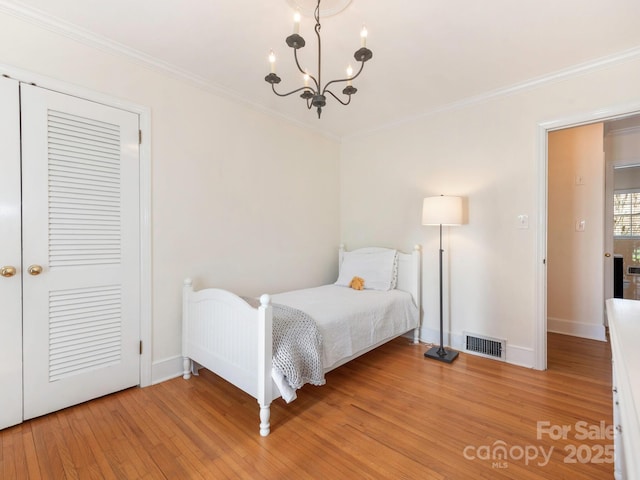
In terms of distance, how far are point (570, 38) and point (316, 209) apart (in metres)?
2.52

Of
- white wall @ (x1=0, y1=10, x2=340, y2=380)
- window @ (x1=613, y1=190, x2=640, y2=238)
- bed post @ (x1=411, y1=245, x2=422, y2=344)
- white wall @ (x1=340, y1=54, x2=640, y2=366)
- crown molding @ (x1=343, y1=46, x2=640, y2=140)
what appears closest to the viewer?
white wall @ (x1=0, y1=10, x2=340, y2=380)

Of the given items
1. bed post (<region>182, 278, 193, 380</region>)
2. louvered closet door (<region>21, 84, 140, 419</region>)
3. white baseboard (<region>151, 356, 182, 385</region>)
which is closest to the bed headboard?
bed post (<region>182, 278, 193, 380</region>)

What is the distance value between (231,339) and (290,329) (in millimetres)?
394

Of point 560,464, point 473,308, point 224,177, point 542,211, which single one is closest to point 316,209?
point 224,177

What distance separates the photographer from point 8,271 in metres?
1.76

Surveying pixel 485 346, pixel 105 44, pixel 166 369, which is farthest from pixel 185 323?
pixel 485 346

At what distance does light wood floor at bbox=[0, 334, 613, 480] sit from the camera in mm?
1506

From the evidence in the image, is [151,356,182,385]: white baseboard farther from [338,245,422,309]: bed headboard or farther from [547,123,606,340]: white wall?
[547,123,606,340]: white wall

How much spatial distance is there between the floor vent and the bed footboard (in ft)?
6.74

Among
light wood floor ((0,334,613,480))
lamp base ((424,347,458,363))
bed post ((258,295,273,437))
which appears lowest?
light wood floor ((0,334,613,480))

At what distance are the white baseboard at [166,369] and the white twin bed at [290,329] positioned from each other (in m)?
0.08

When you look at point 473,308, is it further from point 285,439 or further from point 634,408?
point 634,408

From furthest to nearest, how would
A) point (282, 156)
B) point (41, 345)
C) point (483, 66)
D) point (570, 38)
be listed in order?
point (282, 156) → point (483, 66) → point (570, 38) → point (41, 345)

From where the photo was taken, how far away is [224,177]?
2738 mm
